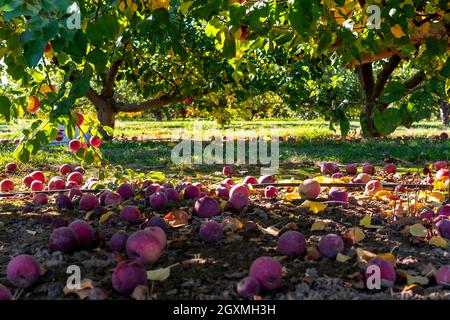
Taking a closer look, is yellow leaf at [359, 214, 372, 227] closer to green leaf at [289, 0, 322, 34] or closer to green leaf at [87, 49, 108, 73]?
green leaf at [289, 0, 322, 34]

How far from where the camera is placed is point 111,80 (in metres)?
9.39

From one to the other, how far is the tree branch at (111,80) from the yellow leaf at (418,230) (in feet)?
Answer: 23.6

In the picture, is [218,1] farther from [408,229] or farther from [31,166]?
[31,166]

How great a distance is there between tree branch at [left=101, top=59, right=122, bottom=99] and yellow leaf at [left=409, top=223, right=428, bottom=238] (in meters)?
7.19

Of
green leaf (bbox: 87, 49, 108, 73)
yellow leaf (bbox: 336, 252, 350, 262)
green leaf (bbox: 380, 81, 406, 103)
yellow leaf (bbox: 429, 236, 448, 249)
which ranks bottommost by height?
yellow leaf (bbox: 336, 252, 350, 262)

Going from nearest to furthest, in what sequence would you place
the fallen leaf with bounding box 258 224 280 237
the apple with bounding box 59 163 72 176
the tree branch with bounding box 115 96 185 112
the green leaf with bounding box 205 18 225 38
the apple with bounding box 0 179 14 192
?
1. the fallen leaf with bounding box 258 224 280 237
2. the green leaf with bounding box 205 18 225 38
3. the apple with bounding box 0 179 14 192
4. the apple with bounding box 59 163 72 176
5. the tree branch with bounding box 115 96 185 112

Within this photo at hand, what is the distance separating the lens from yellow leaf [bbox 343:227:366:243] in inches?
94.7

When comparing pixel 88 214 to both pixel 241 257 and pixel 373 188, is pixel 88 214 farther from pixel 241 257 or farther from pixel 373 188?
pixel 373 188

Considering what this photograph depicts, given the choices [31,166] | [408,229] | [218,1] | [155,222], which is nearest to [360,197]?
[408,229]

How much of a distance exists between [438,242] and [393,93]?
78 cm

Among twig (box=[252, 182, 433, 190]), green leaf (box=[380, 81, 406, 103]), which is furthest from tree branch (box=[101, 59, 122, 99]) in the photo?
green leaf (box=[380, 81, 406, 103])

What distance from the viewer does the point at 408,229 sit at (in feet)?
8.37

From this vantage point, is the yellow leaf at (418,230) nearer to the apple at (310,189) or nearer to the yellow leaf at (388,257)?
the yellow leaf at (388,257)
